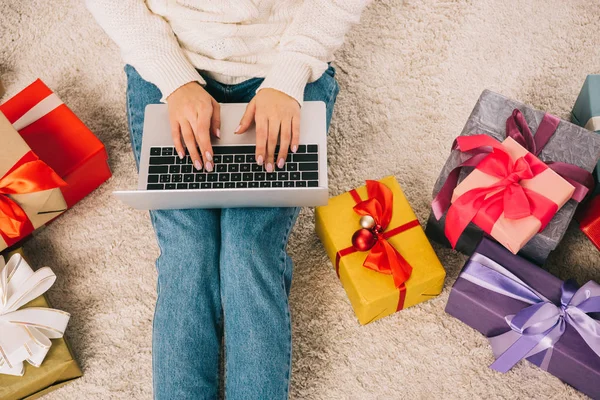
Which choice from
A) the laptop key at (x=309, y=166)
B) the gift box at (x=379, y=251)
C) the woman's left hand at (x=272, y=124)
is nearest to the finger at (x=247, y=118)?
the woman's left hand at (x=272, y=124)

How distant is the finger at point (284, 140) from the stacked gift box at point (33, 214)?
17.1 inches

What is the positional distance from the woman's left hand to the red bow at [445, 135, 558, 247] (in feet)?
0.97

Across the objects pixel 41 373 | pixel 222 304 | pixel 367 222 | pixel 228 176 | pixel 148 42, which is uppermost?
pixel 148 42

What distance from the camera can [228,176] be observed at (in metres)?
0.87

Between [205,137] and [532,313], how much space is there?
0.63m

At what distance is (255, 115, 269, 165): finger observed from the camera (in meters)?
0.87

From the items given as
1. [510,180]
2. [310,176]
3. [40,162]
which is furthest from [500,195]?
[40,162]

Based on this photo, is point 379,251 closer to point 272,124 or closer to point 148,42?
point 272,124

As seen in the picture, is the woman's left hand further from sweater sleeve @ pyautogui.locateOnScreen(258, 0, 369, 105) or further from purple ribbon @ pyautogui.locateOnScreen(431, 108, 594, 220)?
purple ribbon @ pyautogui.locateOnScreen(431, 108, 594, 220)

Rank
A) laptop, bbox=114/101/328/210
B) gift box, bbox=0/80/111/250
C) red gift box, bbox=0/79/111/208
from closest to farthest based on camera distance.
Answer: laptop, bbox=114/101/328/210 < gift box, bbox=0/80/111/250 < red gift box, bbox=0/79/111/208

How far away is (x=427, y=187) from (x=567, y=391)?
1.61 ft

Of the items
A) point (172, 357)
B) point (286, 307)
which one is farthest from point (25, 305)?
point (286, 307)

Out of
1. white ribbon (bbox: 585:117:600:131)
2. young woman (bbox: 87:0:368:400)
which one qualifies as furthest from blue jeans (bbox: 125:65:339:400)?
white ribbon (bbox: 585:117:600:131)

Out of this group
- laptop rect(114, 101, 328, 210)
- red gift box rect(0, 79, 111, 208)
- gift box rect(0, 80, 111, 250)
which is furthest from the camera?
red gift box rect(0, 79, 111, 208)
